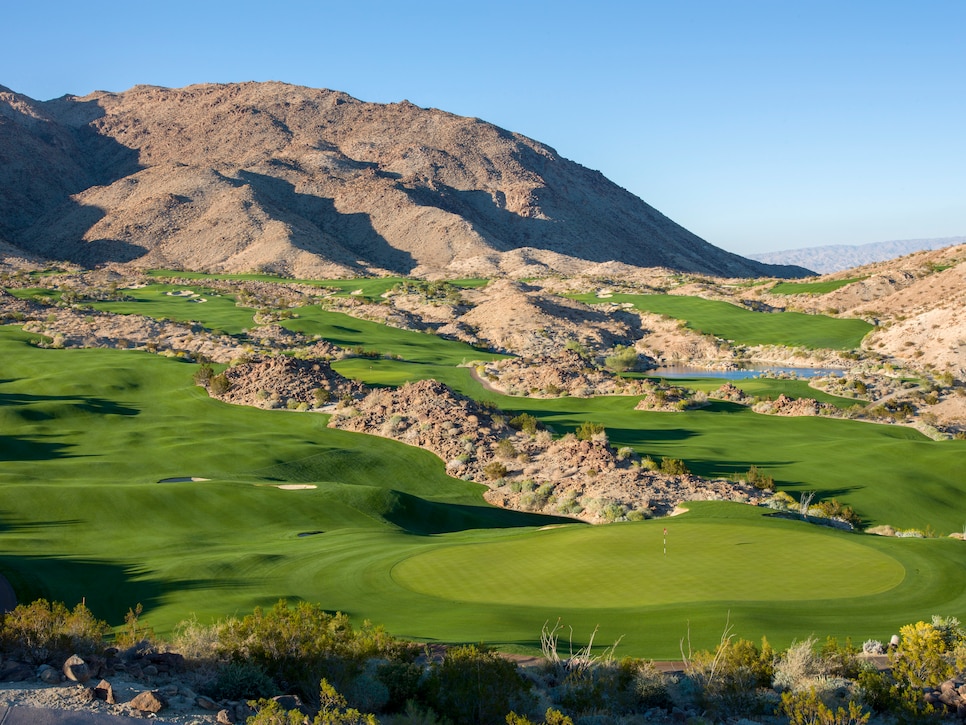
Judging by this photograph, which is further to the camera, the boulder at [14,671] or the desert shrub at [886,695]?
the desert shrub at [886,695]

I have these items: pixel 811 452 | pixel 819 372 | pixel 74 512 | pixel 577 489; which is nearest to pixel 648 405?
pixel 811 452

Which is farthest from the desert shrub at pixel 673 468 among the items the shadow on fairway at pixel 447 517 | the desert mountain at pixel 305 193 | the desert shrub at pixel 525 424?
the desert mountain at pixel 305 193

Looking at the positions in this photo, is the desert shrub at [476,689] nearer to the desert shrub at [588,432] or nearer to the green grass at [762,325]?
the desert shrub at [588,432]

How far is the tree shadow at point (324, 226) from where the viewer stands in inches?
5148

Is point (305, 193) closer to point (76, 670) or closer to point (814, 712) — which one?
point (76, 670)

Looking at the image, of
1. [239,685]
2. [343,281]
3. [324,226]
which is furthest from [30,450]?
[324,226]

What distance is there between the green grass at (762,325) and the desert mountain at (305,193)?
142 feet

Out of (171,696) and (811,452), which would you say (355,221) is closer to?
(811,452)

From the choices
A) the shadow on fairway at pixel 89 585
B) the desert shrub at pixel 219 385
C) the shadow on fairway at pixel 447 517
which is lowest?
the shadow on fairway at pixel 447 517

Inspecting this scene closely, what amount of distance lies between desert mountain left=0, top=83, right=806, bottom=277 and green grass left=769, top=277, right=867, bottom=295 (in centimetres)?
3650

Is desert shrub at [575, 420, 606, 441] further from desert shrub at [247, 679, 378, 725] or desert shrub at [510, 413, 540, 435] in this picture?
desert shrub at [247, 679, 378, 725]

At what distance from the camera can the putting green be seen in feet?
45.7

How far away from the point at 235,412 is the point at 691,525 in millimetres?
25266

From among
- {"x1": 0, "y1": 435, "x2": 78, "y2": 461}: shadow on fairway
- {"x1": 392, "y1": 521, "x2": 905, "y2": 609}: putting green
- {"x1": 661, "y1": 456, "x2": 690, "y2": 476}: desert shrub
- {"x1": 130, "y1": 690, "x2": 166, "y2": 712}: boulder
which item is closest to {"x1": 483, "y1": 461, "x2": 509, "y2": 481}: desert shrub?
{"x1": 661, "y1": 456, "x2": 690, "y2": 476}: desert shrub
